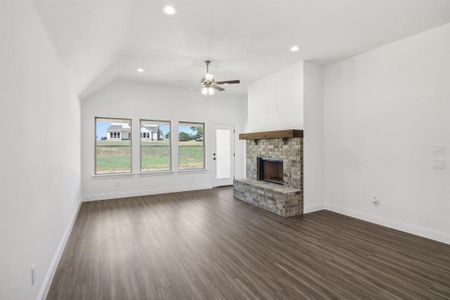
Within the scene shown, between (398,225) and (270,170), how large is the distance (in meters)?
2.69

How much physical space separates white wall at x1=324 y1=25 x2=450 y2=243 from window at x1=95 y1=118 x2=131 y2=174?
5184mm

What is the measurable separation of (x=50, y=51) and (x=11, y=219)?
1.85 m

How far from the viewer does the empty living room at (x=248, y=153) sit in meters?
2.01

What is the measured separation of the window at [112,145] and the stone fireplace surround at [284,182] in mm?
3309

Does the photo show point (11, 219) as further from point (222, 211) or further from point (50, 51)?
point (222, 211)

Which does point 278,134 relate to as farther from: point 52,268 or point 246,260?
point 52,268

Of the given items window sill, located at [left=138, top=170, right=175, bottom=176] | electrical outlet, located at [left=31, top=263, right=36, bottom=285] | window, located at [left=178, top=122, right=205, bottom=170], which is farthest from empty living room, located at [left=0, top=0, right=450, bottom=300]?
window, located at [left=178, top=122, right=205, bottom=170]

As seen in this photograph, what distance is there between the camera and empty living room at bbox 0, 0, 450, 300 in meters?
2.01

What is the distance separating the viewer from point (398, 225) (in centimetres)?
367

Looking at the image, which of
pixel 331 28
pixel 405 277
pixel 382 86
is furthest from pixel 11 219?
pixel 382 86

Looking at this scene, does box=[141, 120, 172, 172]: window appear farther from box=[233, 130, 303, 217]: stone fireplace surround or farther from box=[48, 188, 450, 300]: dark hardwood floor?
box=[233, 130, 303, 217]: stone fireplace surround

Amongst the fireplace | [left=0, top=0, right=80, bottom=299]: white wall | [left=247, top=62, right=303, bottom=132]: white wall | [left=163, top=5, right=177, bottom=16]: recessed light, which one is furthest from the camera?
the fireplace

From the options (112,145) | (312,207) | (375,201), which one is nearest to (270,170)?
(312,207)

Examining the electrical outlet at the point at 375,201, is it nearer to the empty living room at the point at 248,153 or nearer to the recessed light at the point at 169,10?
the empty living room at the point at 248,153
